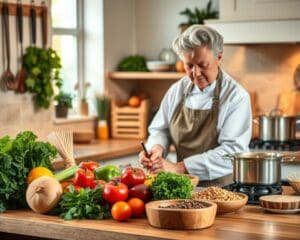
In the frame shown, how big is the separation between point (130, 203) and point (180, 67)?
3121 millimetres

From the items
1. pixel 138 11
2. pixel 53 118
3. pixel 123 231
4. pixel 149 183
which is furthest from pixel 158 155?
pixel 138 11

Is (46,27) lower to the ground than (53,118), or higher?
higher

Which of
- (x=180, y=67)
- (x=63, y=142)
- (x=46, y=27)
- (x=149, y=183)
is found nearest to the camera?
(x=149, y=183)

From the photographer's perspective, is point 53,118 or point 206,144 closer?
point 206,144

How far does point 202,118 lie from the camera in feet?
12.8

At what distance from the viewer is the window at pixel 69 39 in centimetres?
557

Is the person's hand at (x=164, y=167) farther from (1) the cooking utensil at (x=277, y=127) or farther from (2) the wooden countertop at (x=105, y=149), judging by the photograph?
(1) the cooking utensil at (x=277, y=127)

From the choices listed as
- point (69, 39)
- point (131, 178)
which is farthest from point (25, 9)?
point (131, 178)

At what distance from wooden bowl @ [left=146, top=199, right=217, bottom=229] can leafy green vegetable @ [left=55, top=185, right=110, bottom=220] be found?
242 millimetres

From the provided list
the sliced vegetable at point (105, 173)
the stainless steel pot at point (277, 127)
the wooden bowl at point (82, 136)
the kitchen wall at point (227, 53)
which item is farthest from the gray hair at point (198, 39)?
the kitchen wall at point (227, 53)

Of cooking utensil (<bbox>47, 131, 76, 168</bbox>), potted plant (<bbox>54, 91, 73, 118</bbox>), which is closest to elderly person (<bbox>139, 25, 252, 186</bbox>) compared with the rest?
cooking utensil (<bbox>47, 131, 76, 168</bbox>)

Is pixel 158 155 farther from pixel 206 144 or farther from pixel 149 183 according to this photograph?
pixel 149 183

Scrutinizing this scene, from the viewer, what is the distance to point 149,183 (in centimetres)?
277

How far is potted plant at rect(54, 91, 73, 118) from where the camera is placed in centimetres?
543
